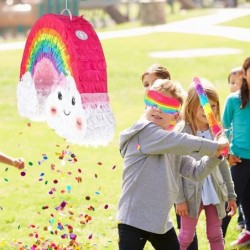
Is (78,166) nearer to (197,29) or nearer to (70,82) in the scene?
(70,82)


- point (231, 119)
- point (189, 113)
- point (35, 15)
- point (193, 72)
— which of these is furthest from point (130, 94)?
point (189, 113)

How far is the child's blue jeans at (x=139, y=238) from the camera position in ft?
11.0

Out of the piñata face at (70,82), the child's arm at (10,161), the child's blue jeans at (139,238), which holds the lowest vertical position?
the child's blue jeans at (139,238)

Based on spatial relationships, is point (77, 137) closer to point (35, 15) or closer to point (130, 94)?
point (130, 94)

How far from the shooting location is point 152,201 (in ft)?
11.0

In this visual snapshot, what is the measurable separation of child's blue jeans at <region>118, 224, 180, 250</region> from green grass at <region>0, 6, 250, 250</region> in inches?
16.1

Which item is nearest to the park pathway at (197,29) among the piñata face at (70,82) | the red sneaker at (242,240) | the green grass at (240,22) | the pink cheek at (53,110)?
the green grass at (240,22)

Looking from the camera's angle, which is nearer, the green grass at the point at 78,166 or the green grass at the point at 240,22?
the green grass at the point at 78,166

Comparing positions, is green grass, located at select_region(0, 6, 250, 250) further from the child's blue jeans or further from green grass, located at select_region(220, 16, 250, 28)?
green grass, located at select_region(220, 16, 250, 28)

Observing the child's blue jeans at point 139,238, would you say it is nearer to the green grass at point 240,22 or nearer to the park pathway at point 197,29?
the park pathway at point 197,29

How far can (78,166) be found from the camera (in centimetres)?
719

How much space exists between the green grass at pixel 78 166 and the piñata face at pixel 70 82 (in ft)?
1.28

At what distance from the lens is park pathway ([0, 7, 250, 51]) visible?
60.6ft

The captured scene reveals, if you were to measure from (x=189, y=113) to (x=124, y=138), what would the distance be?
61cm
